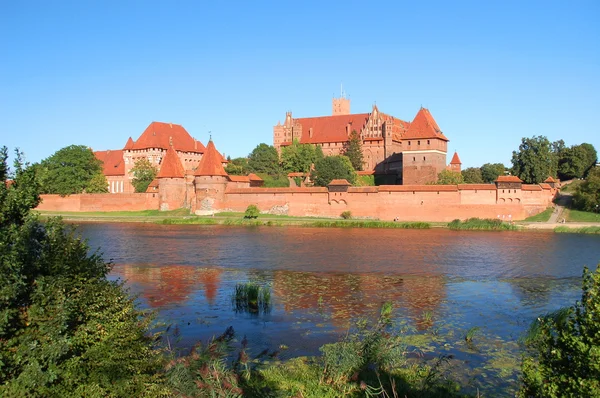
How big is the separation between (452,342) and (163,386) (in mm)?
4914

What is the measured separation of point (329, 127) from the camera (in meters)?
53.6

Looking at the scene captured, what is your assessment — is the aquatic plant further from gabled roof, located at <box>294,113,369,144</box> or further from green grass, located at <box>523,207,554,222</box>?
gabled roof, located at <box>294,113,369,144</box>

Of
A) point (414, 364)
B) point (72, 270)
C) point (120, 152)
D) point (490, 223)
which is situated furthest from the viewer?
point (120, 152)

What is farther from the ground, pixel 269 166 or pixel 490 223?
pixel 269 166

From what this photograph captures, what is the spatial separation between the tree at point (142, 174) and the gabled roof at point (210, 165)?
10503mm

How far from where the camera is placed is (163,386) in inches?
208

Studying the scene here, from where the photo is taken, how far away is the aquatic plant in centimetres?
1083

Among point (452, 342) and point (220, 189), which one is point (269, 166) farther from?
point (452, 342)

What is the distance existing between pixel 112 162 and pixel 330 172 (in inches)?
939

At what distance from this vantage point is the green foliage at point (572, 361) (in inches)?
161

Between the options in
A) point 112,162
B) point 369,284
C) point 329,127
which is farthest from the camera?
point 329,127

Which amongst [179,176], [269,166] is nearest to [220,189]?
[179,176]

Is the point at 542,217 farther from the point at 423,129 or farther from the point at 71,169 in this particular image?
the point at 71,169

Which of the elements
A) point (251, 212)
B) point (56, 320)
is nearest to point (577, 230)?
point (251, 212)
